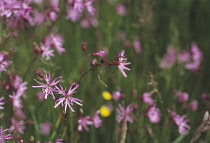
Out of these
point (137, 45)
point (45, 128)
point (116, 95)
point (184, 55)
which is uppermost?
point (137, 45)

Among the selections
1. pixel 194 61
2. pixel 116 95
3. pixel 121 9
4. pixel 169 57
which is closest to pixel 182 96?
pixel 116 95

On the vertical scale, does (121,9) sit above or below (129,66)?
above

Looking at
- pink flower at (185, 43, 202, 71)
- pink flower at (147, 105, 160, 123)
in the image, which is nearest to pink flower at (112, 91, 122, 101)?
pink flower at (147, 105, 160, 123)

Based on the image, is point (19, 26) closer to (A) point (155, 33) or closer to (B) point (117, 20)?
(B) point (117, 20)

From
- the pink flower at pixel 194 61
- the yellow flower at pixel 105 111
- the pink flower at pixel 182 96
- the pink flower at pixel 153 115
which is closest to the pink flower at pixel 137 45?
the pink flower at pixel 194 61

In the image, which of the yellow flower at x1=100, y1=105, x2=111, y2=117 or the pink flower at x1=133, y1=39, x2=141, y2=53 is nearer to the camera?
the yellow flower at x1=100, y1=105, x2=111, y2=117

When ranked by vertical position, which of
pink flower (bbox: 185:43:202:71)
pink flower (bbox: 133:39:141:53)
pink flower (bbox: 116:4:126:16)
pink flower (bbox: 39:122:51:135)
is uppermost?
pink flower (bbox: 116:4:126:16)

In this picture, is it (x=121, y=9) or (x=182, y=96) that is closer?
(x=182, y=96)

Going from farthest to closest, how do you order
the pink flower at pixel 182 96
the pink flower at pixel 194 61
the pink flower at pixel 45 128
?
the pink flower at pixel 194 61, the pink flower at pixel 182 96, the pink flower at pixel 45 128

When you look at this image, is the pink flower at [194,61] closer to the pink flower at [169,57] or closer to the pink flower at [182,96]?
the pink flower at [169,57]

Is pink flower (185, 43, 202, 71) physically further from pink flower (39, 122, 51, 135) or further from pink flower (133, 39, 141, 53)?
pink flower (39, 122, 51, 135)

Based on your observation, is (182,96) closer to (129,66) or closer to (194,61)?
(129,66)

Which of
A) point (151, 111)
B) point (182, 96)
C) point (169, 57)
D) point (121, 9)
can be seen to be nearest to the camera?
point (151, 111)
